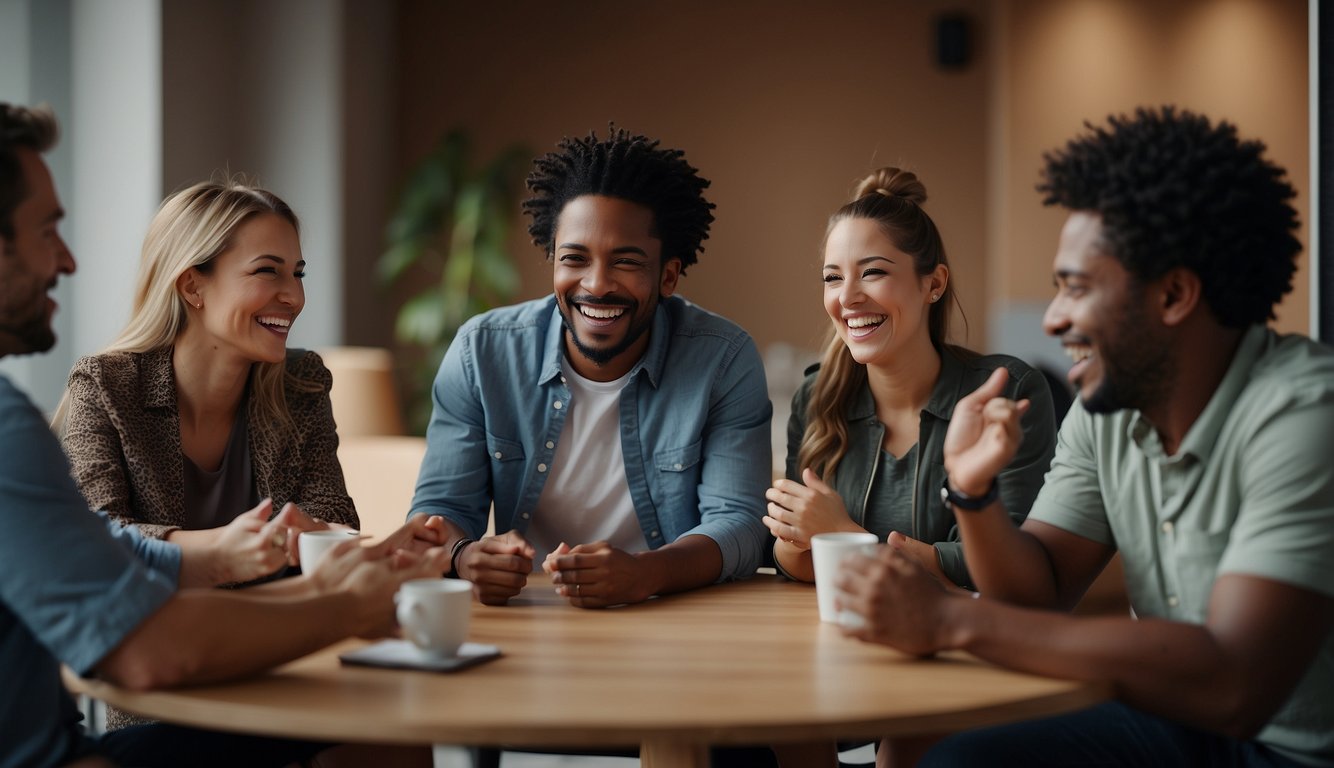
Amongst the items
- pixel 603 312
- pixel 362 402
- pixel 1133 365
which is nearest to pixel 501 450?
pixel 603 312

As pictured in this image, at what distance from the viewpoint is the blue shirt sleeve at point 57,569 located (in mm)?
1267

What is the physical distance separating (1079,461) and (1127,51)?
219 inches

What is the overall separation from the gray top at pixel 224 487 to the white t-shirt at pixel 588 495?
510 millimetres

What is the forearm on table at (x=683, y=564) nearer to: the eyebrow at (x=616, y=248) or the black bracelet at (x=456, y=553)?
the black bracelet at (x=456, y=553)

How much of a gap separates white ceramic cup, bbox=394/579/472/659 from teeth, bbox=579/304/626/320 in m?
0.96

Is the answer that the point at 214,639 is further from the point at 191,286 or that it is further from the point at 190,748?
the point at 191,286

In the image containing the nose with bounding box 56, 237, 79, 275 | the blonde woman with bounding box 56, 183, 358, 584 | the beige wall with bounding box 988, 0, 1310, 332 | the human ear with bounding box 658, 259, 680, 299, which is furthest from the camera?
the beige wall with bounding box 988, 0, 1310, 332

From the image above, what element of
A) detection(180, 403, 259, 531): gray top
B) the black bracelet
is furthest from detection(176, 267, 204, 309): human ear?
the black bracelet

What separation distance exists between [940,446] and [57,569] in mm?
1509

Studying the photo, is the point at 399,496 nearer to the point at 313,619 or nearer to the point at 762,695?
the point at 313,619

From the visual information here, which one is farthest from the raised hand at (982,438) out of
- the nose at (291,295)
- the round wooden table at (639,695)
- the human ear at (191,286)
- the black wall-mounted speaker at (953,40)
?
the black wall-mounted speaker at (953,40)

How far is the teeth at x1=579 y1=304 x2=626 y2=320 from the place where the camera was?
7.55 ft

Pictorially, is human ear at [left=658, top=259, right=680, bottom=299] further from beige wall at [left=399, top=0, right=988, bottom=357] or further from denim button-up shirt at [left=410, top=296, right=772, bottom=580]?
beige wall at [left=399, top=0, right=988, bottom=357]

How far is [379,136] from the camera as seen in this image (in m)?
7.08
